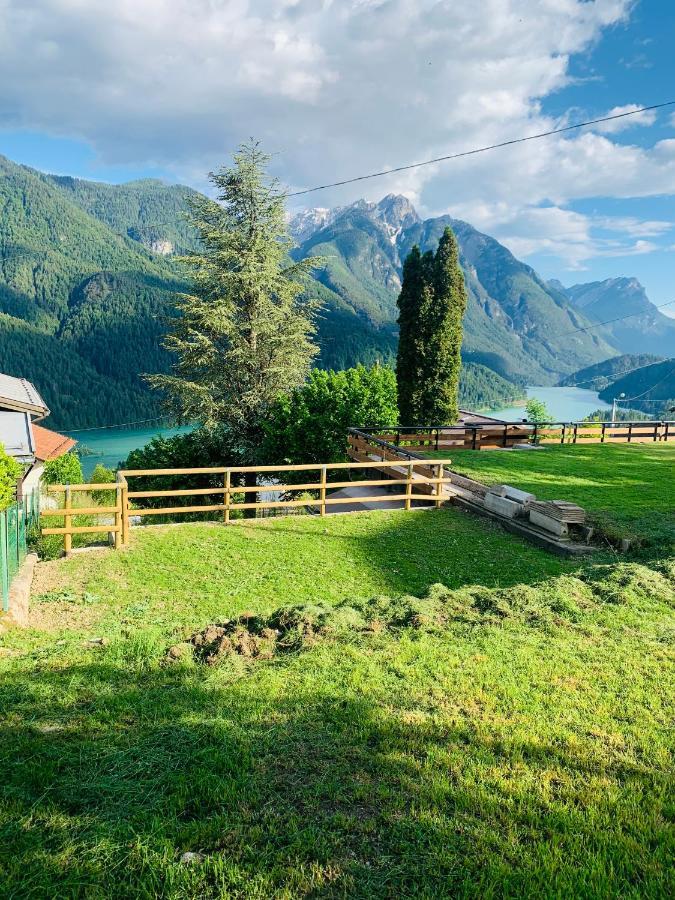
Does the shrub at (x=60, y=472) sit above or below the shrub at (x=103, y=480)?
above

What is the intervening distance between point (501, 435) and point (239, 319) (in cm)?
1177

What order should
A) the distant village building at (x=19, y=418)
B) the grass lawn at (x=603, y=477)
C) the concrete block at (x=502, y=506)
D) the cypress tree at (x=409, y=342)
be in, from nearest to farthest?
the grass lawn at (x=603, y=477) < the concrete block at (x=502, y=506) < the distant village building at (x=19, y=418) < the cypress tree at (x=409, y=342)

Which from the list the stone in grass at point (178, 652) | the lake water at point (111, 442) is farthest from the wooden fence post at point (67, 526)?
the lake water at point (111, 442)

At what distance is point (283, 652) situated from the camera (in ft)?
17.6

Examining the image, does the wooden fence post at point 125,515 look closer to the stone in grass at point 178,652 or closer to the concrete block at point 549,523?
the stone in grass at point 178,652

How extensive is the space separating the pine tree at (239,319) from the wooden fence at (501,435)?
500cm

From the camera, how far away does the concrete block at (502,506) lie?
1148 cm

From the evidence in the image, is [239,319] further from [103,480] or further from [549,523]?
[103,480]

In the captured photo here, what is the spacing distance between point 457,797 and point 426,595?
4431 mm

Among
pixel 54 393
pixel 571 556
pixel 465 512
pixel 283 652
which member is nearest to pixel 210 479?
pixel 465 512

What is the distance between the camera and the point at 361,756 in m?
3.45

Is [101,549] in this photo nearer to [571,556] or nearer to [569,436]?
[571,556]

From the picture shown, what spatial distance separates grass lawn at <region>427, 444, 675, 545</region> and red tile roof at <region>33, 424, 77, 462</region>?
1810 cm

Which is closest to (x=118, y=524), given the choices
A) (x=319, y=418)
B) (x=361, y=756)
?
(x=361, y=756)
